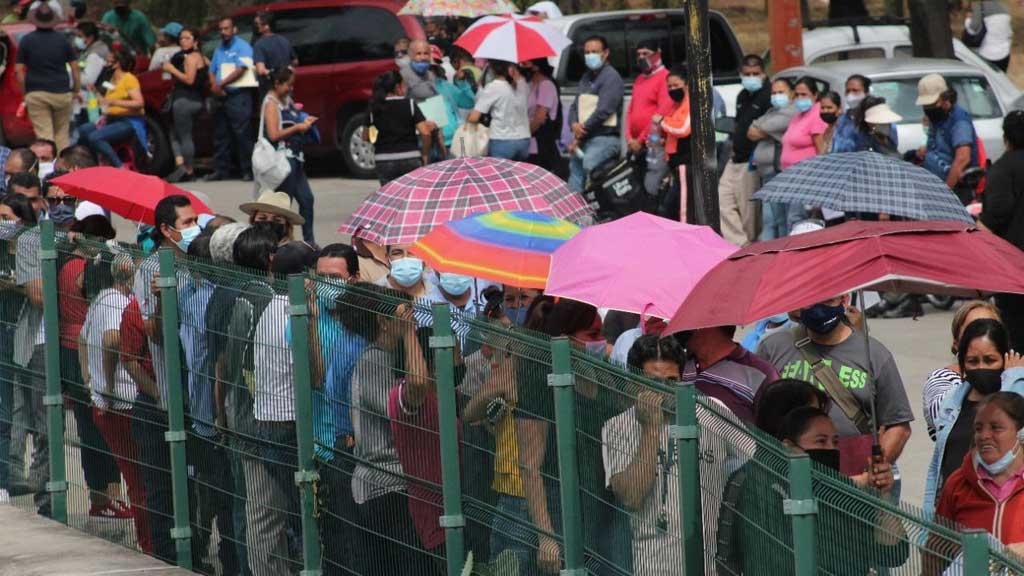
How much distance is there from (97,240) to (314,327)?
1.86 metres

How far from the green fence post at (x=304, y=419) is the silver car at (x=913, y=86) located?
10242mm

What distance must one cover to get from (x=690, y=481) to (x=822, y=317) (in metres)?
2.23

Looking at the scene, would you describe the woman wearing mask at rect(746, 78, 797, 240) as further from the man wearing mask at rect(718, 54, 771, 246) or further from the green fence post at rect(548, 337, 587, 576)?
the green fence post at rect(548, 337, 587, 576)

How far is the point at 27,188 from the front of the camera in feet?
35.9

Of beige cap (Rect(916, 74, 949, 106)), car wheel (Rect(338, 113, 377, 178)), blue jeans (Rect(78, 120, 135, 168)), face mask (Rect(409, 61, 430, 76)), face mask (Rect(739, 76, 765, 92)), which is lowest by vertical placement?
car wheel (Rect(338, 113, 377, 178))

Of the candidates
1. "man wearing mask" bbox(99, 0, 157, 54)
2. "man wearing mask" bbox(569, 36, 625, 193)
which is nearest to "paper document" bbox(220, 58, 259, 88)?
"man wearing mask" bbox(99, 0, 157, 54)

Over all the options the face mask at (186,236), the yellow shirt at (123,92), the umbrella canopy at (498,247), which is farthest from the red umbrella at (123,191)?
the yellow shirt at (123,92)

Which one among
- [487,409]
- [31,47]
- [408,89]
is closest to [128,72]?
[31,47]

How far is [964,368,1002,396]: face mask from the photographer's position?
6.44 meters

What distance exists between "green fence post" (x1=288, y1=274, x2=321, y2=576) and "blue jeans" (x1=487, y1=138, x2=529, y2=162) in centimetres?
981

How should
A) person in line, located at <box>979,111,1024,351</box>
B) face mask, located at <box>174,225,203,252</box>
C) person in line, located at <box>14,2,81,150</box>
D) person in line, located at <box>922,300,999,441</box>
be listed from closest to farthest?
1. person in line, located at <box>922,300,999,441</box>
2. face mask, located at <box>174,225,203,252</box>
3. person in line, located at <box>979,111,1024,351</box>
4. person in line, located at <box>14,2,81,150</box>

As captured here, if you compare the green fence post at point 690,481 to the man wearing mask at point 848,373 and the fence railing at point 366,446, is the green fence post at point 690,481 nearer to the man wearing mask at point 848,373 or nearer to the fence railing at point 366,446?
the fence railing at point 366,446

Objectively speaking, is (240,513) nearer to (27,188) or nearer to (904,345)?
(27,188)

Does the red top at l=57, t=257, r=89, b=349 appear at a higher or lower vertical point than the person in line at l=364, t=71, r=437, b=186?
higher
